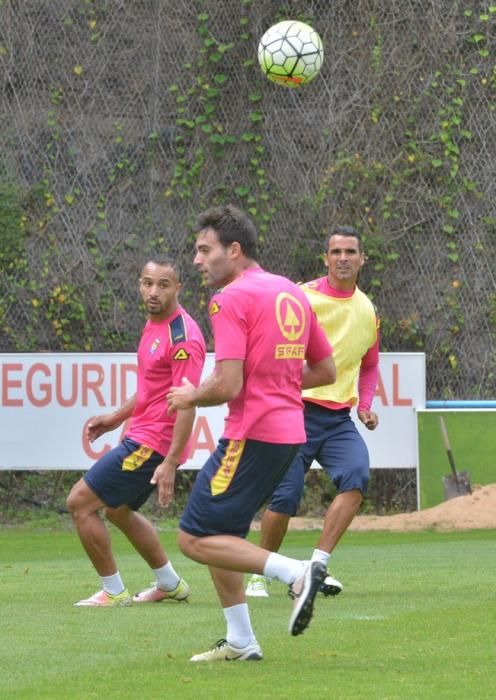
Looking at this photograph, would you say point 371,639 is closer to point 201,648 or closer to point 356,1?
point 201,648

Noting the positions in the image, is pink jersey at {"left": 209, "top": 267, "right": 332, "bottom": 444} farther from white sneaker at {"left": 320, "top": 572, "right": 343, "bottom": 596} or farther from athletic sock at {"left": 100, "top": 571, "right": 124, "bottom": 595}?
athletic sock at {"left": 100, "top": 571, "right": 124, "bottom": 595}

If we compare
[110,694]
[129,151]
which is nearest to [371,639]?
[110,694]

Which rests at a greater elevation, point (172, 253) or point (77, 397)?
point (172, 253)

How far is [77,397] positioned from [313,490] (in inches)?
122

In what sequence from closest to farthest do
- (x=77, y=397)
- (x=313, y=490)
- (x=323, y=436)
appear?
(x=323, y=436) < (x=77, y=397) < (x=313, y=490)

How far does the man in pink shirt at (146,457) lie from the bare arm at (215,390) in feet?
7.96

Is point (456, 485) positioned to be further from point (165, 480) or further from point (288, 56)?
point (165, 480)

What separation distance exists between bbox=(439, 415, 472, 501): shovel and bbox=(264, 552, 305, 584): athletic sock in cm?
944

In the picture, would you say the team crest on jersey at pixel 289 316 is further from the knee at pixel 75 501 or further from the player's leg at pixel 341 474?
the knee at pixel 75 501

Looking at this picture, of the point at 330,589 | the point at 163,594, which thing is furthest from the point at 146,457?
the point at 330,589

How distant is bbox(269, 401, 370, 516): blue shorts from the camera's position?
9656mm

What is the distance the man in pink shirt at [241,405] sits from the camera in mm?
6488

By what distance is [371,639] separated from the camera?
7.46 metres

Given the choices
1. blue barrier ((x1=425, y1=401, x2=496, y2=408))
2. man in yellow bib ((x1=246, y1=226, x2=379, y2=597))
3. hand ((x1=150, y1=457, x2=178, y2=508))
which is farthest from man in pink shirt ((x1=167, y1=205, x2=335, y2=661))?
blue barrier ((x1=425, y1=401, x2=496, y2=408))
